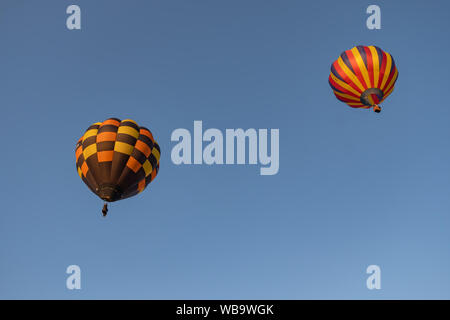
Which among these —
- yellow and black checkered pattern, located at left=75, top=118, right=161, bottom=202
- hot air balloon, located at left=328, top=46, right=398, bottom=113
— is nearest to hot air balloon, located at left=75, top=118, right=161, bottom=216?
yellow and black checkered pattern, located at left=75, top=118, right=161, bottom=202

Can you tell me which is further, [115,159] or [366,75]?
[366,75]

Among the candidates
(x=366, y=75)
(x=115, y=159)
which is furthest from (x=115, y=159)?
(x=366, y=75)

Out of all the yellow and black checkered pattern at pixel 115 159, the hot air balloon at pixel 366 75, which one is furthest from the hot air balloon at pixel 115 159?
Answer: the hot air balloon at pixel 366 75

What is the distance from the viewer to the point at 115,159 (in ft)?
56.7

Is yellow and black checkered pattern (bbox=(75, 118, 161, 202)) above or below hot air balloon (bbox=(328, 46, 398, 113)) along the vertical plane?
below

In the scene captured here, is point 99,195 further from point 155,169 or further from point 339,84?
point 339,84

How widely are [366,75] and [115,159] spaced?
12047 millimetres

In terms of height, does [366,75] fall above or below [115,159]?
above

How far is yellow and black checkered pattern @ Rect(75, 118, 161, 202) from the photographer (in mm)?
17150

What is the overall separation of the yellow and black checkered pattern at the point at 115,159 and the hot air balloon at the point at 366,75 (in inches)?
387

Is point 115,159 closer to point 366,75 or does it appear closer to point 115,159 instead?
point 115,159

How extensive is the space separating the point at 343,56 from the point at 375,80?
2131mm

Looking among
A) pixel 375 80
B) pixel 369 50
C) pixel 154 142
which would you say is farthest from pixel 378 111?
pixel 154 142

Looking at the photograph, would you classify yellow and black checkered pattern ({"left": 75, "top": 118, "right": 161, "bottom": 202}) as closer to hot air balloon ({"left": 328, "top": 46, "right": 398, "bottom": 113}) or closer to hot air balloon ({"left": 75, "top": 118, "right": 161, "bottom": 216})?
hot air balloon ({"left": 75, "top": 118, "right": 161, "bottom": 216})
